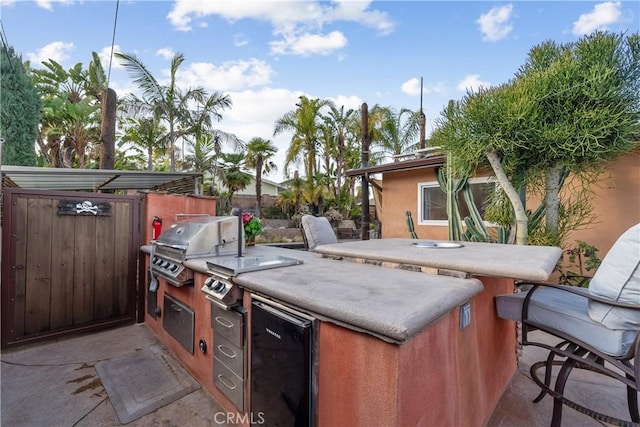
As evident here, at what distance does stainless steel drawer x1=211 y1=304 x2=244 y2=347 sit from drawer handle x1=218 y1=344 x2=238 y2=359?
8 cm

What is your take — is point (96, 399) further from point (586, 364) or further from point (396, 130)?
point (396, 130)

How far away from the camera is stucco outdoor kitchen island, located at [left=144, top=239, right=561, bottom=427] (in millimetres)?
1062

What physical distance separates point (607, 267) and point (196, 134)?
13.2 m

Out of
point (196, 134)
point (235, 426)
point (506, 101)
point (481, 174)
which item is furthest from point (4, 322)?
point (196, 134)

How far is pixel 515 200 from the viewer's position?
3.87 m

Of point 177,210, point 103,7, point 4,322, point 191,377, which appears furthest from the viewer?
point 103,7

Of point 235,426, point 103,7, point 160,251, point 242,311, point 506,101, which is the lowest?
point 235,426

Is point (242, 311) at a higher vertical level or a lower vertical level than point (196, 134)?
lower

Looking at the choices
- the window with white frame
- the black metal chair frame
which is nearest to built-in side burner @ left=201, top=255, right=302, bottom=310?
the black metal chair frame

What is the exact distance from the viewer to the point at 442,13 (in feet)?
17.5

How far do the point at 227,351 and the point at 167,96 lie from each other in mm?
11660

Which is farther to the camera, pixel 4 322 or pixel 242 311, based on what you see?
pixel 4 322

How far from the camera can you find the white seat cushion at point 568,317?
1460 mm

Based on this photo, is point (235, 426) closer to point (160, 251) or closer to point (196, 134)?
point (160, 251)
